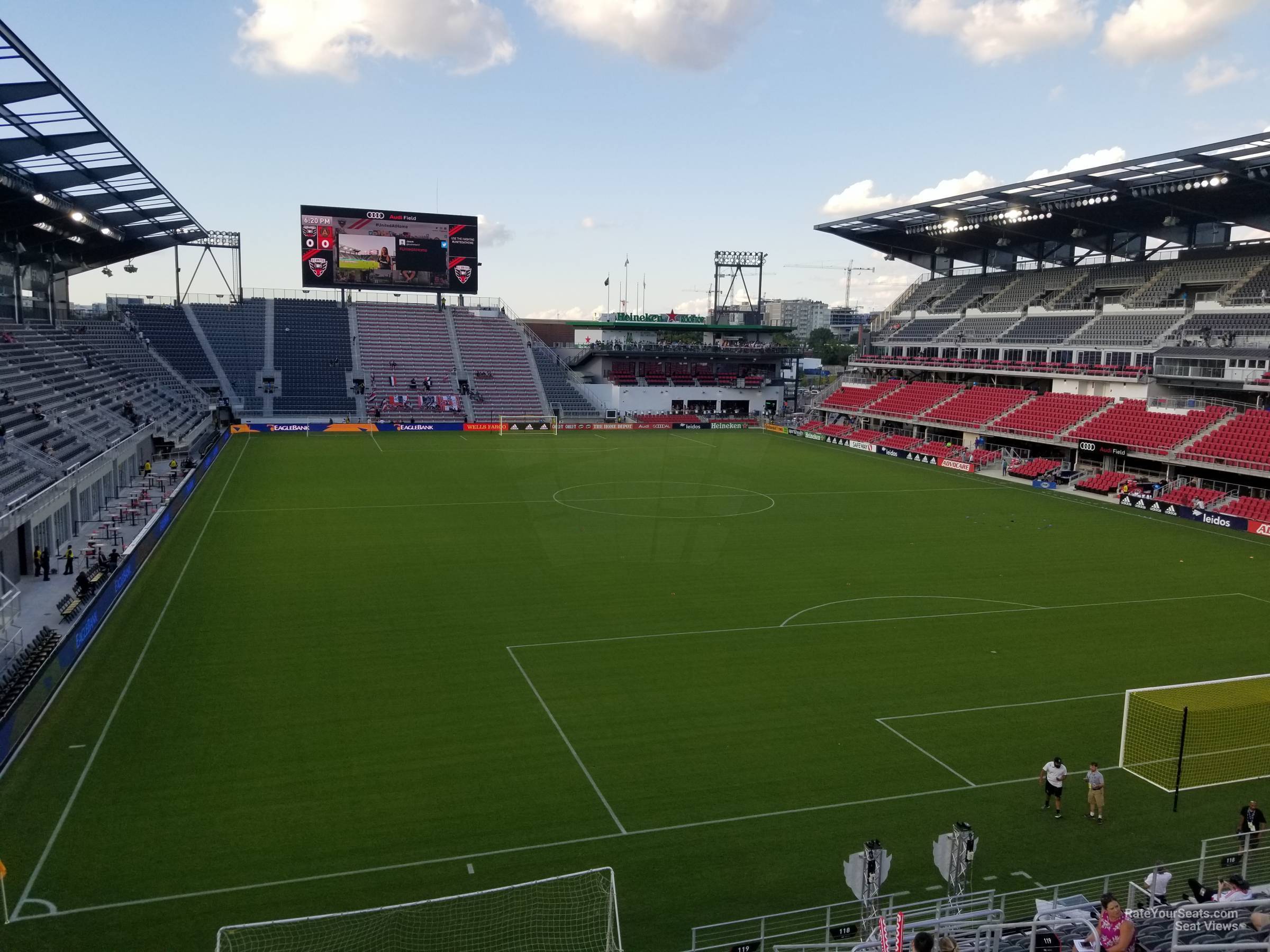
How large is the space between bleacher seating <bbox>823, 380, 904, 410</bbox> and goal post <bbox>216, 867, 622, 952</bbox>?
191 feet

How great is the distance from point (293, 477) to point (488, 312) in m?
45.7

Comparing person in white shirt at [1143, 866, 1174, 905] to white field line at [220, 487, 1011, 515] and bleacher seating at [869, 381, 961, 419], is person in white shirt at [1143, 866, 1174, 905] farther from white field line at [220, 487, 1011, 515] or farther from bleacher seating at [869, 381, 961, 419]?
bleacher seating at [869, 381, 961, 419]

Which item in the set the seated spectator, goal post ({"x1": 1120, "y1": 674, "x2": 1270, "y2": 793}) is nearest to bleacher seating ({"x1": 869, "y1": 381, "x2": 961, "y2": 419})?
goal post ({"x1": 1120, "y1": 674, "x2": 1270, "y2": 793})

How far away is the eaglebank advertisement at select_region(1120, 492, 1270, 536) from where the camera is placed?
3341cm

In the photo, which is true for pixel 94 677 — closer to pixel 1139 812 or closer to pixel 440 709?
pixel 440 709

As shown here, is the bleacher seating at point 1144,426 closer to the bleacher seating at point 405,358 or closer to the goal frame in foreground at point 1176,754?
the goal frame in foreground at point 1176,754

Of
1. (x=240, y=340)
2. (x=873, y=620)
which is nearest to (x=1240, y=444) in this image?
(x=873, y=620)

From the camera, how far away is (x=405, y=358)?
2943 inches

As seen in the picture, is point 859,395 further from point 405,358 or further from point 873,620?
point 873,620

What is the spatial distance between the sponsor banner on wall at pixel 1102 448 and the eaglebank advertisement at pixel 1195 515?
10.7ft

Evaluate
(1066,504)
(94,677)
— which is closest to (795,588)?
(94,677)

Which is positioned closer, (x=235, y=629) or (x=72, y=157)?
(x=235, y=629)

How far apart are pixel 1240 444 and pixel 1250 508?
399 cm

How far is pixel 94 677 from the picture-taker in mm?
17297
